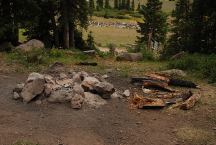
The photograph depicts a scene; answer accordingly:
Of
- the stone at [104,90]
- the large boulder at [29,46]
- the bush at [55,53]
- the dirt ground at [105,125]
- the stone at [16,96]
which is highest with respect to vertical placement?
the large boulder at [29,46]

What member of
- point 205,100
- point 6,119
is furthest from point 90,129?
point 205,100

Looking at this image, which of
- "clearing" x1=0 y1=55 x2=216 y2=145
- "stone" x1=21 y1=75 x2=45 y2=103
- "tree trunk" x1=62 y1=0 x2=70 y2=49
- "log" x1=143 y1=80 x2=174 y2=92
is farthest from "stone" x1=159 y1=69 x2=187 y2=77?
"tree trunk" x1=62 y1=0 x2=70 y2=49

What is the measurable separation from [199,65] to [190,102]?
5.09 meters

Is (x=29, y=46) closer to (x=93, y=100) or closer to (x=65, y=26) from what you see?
(x=65, y=26)

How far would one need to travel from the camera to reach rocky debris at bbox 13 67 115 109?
521 inches

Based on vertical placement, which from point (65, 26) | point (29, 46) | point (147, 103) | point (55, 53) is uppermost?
point (65, 26)

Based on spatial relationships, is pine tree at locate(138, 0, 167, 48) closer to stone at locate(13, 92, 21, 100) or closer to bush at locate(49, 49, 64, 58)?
bush at locate(49, 49, 64, 58)

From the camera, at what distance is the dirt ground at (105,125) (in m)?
11.1

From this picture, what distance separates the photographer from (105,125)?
1206 cm

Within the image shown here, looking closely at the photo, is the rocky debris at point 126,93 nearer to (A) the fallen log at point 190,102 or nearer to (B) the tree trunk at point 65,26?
(A) the fallen log at point 190,102

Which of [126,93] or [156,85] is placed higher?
[156,85]

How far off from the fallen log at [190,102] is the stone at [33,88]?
4.24 metres

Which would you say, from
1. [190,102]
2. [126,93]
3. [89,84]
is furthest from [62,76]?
[190,102]

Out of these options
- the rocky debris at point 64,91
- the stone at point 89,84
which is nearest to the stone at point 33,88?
the rocky debris at point 64,91
